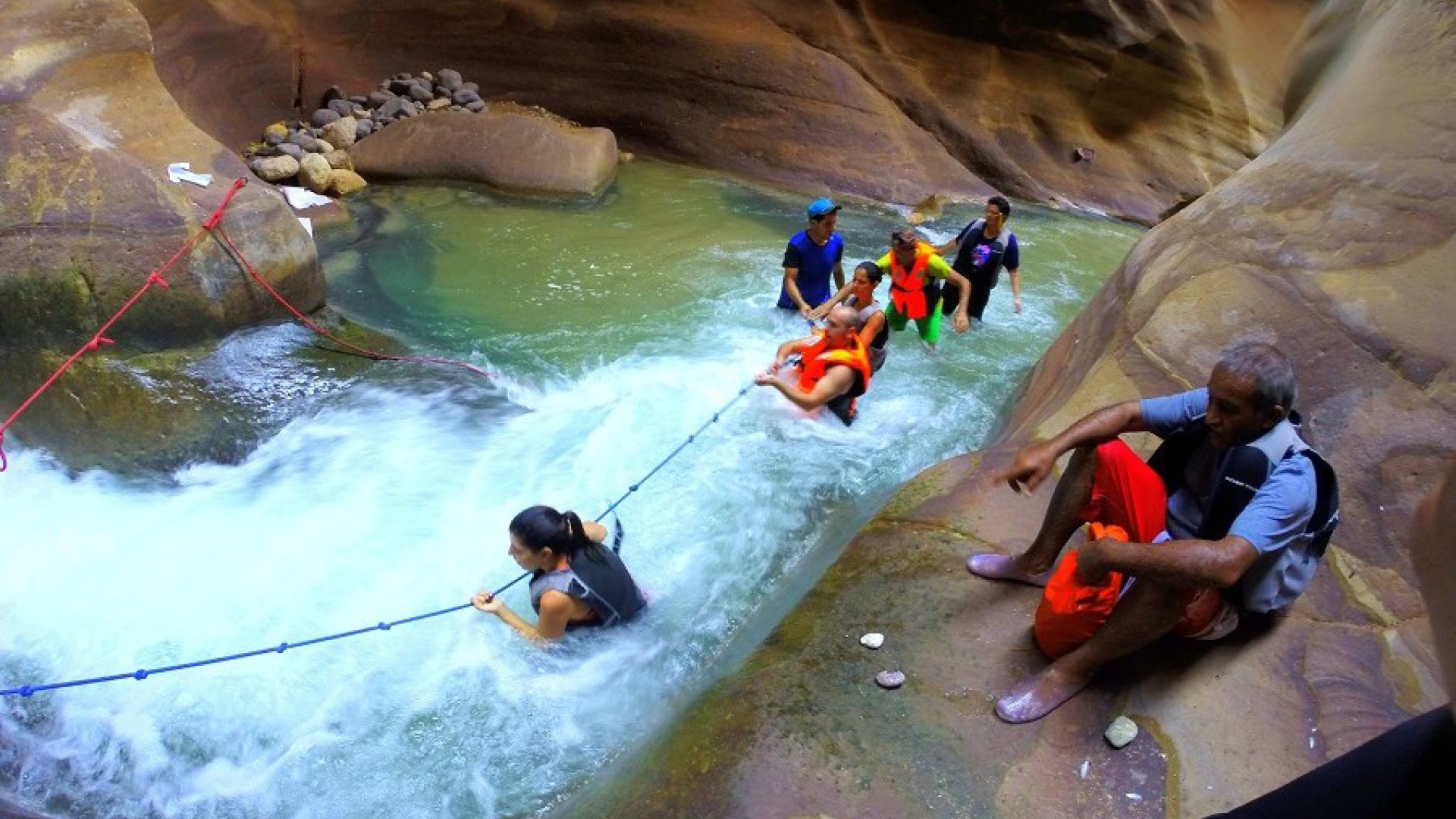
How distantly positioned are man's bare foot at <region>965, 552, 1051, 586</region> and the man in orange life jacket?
1.81 m

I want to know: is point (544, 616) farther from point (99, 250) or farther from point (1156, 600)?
point (99, 250)

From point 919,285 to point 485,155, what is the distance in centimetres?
519

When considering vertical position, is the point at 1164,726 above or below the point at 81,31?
below

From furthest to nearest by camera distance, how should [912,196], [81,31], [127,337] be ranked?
[912,196]
[81,31]
[127,337]

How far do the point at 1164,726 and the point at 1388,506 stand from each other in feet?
4.70

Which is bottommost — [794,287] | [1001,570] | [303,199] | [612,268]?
[612,268]

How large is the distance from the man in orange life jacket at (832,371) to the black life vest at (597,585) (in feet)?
5.63

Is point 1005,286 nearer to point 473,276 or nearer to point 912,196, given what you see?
point 912,196

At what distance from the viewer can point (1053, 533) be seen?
10.7 feet

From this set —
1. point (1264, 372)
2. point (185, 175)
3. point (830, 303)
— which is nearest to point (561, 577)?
point (1264, 372)

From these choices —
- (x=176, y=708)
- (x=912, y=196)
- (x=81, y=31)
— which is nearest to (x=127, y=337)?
(x=81, y=31)

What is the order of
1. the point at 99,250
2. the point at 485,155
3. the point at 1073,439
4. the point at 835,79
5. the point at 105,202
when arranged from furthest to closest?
the point at 835,79 < the point at 485,155 < the point at 105,202 < the point at 99,250 < the point at 1073,439

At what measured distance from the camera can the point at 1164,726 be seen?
2789mm

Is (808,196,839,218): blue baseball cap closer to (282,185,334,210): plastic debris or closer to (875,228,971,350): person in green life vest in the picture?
(875,228,971,350): person in green life vest
